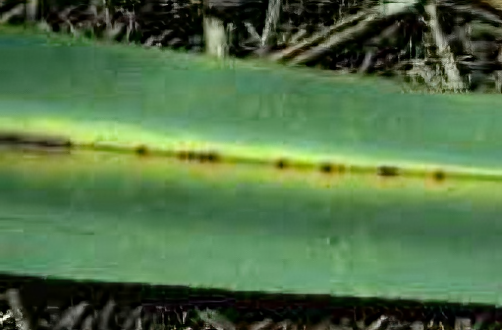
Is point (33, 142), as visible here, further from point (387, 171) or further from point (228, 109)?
point (387, 171)

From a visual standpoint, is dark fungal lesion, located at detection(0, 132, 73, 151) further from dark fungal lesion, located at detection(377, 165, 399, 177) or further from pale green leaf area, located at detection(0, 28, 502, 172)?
dark fungal lesion, located at detection(377, 165, 399, 177)

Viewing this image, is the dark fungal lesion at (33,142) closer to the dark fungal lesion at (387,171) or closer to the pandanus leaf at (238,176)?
the pandanus leaf at (238,176)

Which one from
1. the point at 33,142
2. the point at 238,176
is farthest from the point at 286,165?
the point at 33,142

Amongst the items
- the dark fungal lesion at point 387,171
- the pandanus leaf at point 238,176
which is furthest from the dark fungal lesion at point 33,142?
the dark fungal lesion at point 387,171

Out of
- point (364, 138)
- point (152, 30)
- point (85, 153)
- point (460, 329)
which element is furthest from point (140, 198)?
point (460, 329)

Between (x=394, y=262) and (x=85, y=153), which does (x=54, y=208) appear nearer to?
(x=85, y=153)

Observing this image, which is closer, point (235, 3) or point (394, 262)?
point (394, 262)

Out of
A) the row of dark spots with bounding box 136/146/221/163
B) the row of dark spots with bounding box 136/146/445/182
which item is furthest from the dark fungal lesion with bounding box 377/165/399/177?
the row of dark spots with bounding box 136/146/221/163
